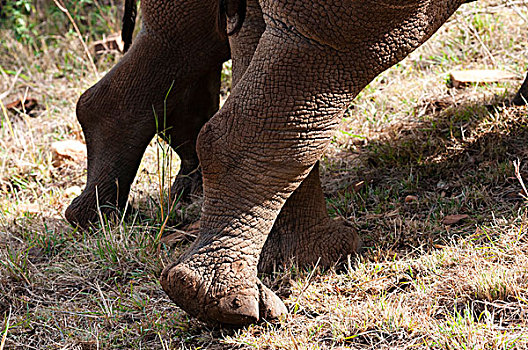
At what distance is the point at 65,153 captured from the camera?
12.1 ft

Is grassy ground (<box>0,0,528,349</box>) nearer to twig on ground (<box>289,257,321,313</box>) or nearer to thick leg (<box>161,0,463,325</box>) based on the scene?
twig on ground (<box>289,257,321,313</box>)

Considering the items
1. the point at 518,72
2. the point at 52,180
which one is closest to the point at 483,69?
the point at 518,72

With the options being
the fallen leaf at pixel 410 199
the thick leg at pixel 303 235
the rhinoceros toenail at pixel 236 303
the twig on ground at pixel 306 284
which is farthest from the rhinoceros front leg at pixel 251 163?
the fallen leaf at pixel 410 199

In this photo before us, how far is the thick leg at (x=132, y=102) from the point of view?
2627 mm

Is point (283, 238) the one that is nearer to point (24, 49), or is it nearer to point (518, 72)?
point (518, 72)

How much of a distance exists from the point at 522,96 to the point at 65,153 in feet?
7.95

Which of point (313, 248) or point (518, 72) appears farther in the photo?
point (518, 72)

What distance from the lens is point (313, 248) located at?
7.27 ft

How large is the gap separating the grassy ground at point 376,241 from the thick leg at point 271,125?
22cm

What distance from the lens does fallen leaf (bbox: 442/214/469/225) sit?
2.41 metres

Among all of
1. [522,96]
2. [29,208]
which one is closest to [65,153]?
[29,208]

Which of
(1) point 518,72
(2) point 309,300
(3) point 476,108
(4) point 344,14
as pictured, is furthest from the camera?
(1) point 518,72

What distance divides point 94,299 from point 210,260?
0.65 metres

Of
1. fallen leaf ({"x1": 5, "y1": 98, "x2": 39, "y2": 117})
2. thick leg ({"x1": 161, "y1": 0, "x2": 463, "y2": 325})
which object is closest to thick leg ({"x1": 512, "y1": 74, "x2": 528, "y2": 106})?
thick leg ({"x1": 161, "y1": 0, "x2": 463, "y2": 325})
